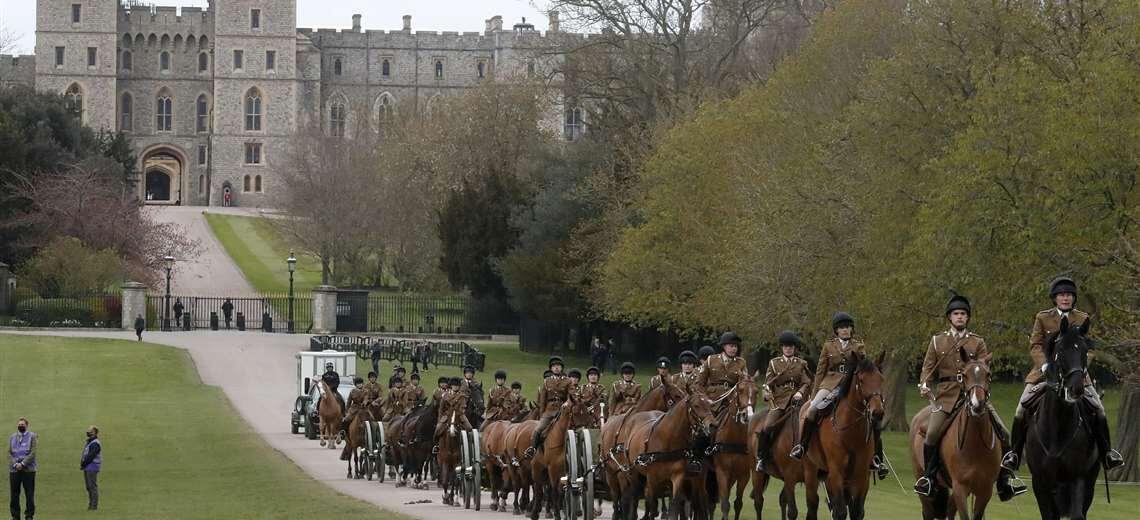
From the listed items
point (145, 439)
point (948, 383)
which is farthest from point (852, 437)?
point (145, 439)

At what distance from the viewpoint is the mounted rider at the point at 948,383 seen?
16.0m

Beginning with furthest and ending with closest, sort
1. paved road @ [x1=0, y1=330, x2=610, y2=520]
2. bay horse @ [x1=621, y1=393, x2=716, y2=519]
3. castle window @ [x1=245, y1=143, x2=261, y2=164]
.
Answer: castle window @ [x1=245, y1=143, x2=261, y2=164] < paved road @ [x1=0, y1=330, x2=610, y2=520] < bay horse @ [x1=621, y1=393, x2=716, y2=519]

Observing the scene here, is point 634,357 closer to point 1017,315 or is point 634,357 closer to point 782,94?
point 782,94

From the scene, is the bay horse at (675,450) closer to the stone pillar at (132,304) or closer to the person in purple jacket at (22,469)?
the person in purple jacket at (22,469)

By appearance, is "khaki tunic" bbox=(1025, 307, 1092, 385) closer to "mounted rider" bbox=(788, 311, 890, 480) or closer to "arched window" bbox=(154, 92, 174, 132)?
"mounted rider" bbox=(788, 311, 890, 480)

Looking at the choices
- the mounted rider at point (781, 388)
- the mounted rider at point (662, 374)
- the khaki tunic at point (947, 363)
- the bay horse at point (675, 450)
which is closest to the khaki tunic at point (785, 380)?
the mounted rider at point (781, 388)

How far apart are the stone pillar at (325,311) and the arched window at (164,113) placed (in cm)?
7943

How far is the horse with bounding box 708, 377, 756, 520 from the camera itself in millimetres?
19583

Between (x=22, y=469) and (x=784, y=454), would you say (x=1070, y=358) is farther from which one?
(x=22, y=469)

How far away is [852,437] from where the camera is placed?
17188 mm

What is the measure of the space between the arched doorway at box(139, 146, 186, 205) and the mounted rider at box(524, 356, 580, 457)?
13010cm

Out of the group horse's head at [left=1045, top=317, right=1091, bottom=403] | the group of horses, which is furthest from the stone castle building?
horse's head at [left=1045, top=317, right=1091, bottom=403]

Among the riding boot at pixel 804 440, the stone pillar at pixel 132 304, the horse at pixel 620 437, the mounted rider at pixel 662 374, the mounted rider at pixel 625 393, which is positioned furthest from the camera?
the stone pillar at pixel 132 304

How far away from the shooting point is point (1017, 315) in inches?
1291
